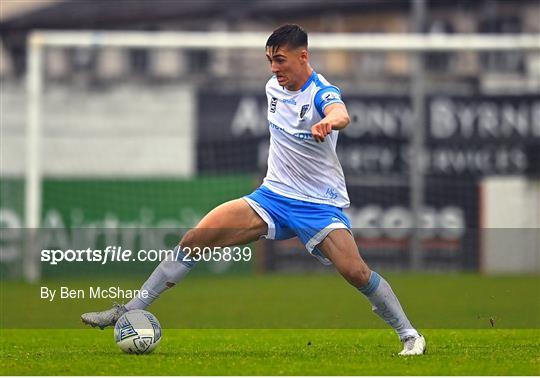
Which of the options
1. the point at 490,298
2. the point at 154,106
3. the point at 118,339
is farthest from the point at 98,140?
the point at 118,339

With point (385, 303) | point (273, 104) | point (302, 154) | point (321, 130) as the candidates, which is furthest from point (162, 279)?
point (321, 130)

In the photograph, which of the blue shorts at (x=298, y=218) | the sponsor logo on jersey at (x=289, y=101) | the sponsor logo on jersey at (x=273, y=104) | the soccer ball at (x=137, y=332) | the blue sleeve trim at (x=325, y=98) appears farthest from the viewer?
the sponsor logo on jersey at (x=273, y=104)

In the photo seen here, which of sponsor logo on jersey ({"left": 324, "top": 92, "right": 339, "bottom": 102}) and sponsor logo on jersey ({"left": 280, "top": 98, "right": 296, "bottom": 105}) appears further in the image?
sponsor logo on jersey ({"left": 280, "top": 98, "right": 296, "bottom": 105})

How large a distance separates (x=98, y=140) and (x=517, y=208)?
9285 mm

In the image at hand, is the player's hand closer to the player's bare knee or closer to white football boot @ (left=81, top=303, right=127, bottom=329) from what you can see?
the player's bare knee

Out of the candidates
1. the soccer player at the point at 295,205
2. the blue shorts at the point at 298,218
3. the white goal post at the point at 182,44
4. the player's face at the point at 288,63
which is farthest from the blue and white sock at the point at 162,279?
the white goal post at the point at 182,44

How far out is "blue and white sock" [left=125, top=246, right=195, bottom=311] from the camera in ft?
33.6

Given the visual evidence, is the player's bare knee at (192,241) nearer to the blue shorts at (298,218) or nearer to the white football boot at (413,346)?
the blue shorts at (298,218)

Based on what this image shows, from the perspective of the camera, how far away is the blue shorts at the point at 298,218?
10000mm

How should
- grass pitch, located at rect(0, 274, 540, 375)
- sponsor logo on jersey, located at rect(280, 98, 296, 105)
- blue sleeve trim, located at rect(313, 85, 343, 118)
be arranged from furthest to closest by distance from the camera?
sponsor logo on jersey, located at rect(280, 98, 296, 105) → blue sleeve trim, located at rect(313, 85, 343, 118) → grass pitch, located at rect(0, 274, 540, 375)

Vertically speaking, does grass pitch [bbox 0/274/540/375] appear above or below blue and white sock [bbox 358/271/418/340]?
below

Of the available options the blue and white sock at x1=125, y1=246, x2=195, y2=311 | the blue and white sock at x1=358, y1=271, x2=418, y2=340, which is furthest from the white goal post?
the blue and white sock at x1=358, y1=271, x2=418, y2=340

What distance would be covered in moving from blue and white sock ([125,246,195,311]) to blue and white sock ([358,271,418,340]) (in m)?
1.41

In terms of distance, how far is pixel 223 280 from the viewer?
23859mm
